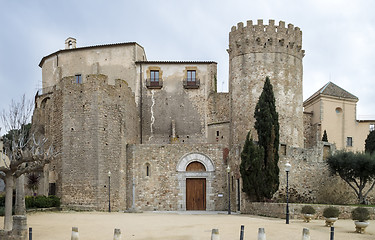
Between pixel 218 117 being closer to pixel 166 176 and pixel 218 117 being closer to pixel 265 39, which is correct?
pixel 265 39

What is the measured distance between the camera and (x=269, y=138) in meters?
28.7

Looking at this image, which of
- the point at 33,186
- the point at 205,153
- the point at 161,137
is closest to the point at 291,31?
the point at 205,153

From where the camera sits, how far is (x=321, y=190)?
1197 inches

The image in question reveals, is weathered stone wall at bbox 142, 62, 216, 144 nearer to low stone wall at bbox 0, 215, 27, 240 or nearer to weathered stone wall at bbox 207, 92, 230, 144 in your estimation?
weathered stone wall at bbox 207, 92, 230, 144

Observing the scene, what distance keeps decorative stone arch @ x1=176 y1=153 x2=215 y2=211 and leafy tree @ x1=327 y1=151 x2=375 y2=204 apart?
764cm

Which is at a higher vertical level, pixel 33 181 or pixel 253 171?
pixel 253 171

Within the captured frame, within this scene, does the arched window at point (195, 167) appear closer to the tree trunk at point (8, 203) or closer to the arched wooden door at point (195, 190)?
the arched wooden door at point (195, 190)

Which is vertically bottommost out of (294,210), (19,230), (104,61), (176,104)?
(294,210)

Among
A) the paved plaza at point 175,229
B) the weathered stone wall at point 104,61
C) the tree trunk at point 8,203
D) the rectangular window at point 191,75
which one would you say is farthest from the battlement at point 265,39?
the tree trunk at point 8,203

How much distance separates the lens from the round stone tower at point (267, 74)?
3334cm

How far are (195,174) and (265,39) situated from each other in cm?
1024

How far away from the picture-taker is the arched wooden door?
1283 inches

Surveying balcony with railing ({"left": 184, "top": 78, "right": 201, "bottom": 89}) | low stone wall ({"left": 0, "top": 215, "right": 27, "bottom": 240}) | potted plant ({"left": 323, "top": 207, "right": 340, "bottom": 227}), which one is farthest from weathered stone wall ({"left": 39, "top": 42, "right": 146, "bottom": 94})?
low stone wall ({"left": 0, "top": 215, "right": 27, "bottom": 240})

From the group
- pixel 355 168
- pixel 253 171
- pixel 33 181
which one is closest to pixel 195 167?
pixel 253 171
